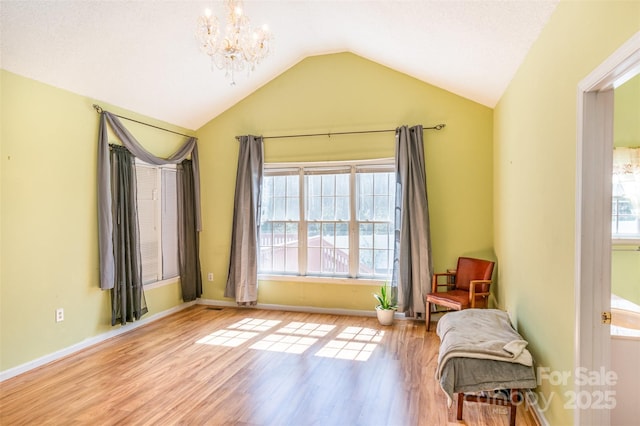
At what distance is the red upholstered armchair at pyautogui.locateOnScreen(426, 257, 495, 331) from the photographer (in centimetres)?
365

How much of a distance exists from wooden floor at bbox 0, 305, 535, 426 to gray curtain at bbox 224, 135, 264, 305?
766 mm

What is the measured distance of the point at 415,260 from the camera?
4.32 m

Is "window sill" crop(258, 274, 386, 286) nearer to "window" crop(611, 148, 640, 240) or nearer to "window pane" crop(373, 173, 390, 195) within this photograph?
"window pane" crop(373, 173, 390, 195)

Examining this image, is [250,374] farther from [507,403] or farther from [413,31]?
[413,31]

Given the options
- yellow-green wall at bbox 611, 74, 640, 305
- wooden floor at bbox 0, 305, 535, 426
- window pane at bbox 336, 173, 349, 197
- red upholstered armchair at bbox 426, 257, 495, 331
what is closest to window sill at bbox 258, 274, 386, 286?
wooden floor at bbox 0, 305, 535, 426

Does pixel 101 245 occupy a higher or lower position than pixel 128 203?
lower

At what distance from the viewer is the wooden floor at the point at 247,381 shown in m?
2.43

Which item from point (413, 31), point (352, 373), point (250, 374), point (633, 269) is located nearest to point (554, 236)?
point (633, 269)

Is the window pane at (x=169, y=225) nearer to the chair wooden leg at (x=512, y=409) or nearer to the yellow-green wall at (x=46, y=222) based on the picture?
the yellow-green wall at (x=46, y=222)

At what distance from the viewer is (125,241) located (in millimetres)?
3967

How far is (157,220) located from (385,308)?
3208mm

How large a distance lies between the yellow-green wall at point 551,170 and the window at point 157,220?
4.22 metres

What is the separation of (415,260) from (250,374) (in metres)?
2.37

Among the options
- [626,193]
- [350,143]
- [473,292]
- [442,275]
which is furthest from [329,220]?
[626,193]
